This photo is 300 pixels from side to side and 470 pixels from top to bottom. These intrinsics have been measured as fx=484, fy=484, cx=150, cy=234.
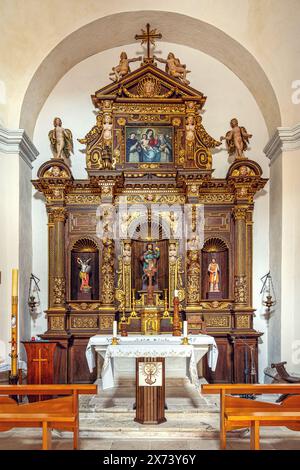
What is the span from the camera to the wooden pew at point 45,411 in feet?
16.2

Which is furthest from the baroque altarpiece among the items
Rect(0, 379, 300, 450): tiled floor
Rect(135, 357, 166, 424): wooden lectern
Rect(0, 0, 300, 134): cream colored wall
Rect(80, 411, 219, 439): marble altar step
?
Rect(135, 357, 166, 424): wooden lectern

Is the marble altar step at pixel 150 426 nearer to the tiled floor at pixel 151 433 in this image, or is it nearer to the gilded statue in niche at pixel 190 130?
the tiled floor at pixel 151 433

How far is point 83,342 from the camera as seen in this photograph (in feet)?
33.8

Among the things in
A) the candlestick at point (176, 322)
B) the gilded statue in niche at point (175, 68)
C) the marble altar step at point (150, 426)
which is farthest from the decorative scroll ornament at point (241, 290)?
the gilded statue in niche at point (175, 68)

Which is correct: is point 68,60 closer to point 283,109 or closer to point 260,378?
point 283,109

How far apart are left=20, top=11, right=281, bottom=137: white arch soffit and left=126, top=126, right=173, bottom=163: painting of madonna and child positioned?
6.49 feet

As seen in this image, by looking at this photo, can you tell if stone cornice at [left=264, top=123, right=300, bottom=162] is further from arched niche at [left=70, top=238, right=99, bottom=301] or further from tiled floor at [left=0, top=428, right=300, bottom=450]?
tiled floor at [left=0, top=428, right=300, bottom=450]

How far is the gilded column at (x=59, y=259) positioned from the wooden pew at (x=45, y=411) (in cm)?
410

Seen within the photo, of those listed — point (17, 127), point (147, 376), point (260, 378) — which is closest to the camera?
point (147, 376)

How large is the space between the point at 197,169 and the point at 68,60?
13.0 feet

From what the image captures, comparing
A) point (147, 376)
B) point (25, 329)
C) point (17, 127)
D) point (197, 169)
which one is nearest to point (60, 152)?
point (17, 127)

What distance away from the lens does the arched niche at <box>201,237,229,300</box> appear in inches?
421

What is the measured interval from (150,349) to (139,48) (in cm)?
714

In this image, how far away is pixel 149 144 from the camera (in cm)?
1061
